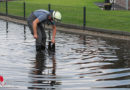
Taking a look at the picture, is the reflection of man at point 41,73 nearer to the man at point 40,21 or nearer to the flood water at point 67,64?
the flood water at point 67,64

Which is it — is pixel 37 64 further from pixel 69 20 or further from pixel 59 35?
pixel 69 20

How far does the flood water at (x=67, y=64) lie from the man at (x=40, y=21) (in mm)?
507

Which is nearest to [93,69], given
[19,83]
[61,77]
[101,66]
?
[101,66]

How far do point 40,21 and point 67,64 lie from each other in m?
1.97

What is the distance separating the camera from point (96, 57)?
14.0 meters

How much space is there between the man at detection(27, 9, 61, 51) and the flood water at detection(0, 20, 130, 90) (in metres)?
0.51

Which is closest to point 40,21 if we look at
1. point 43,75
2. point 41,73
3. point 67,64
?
point 67,64

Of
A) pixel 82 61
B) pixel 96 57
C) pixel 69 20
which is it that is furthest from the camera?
pixel 69 20

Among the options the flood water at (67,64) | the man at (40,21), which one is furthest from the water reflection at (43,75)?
the man at (40,21)

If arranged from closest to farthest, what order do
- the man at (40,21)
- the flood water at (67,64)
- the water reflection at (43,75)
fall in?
the water reflection at (43,75) → the flood water at (67,64) → the man at (40,21)

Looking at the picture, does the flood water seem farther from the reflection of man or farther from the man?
the man

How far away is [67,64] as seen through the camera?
12539mm

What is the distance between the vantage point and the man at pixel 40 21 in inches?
537

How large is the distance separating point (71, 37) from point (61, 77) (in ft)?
30.5
